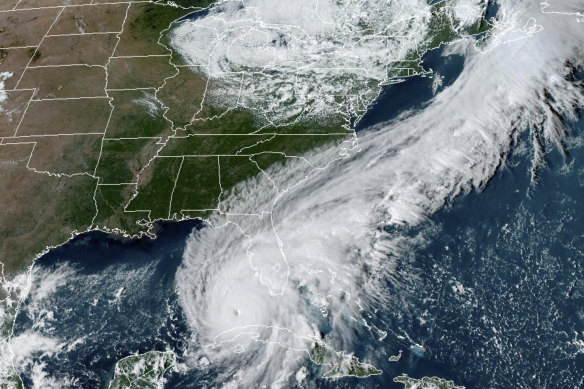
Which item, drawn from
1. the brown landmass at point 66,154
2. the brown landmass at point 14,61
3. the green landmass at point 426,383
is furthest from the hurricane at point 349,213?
the brown landmass at point 14,61

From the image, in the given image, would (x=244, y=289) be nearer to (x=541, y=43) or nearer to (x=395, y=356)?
(x=395, y=356)

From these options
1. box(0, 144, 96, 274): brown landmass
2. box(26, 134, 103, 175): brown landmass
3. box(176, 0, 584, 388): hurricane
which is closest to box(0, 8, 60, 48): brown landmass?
box(26, 134, 103, 175): brown landmass

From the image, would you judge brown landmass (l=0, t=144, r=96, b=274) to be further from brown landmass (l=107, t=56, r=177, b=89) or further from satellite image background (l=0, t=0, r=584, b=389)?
brown landmass (l=107, t=56, r=177, b=89)

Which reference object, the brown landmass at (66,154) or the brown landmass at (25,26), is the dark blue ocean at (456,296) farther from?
the brown landmass at (25,26)

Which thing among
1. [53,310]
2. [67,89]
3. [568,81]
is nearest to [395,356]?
[53,310]

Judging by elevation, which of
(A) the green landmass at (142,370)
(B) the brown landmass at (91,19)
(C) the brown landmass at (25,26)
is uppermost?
(B) the brown landmass at (91,19)
